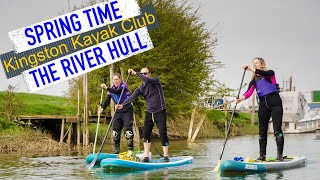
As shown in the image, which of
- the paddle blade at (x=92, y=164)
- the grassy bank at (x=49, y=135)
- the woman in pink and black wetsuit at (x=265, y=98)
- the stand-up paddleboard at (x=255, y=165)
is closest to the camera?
the stand-up paddleboard at (x=255, y=165)

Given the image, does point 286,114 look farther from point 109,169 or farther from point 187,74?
point 109,169

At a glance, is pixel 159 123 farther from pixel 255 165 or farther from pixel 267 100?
pixel 255 165

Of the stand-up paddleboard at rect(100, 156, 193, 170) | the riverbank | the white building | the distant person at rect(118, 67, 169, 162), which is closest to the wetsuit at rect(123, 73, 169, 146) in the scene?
the distant person at rect(118, 67, 169, 162)

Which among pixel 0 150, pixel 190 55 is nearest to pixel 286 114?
pixel 190 55

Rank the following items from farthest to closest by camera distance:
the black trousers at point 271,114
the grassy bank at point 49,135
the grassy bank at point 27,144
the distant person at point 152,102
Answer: the grassy bank at point 49,135 < the grassy bank at point 27,144 < the distant person at point 152,102 < the black trousers at point 271,114

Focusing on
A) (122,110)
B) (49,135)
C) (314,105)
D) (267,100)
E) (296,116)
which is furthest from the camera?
(314,105)

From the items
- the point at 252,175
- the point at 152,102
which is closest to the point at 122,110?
the point at 152,102

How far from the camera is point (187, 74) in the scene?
1613 inches

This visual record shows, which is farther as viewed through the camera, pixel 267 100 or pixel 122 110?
pixel 122 110

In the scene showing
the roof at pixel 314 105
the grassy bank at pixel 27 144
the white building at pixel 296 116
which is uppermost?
the roof at pixel 314 105

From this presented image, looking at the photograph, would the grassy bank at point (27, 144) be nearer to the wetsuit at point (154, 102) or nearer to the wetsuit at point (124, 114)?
the wetsuit at point (124, 114)

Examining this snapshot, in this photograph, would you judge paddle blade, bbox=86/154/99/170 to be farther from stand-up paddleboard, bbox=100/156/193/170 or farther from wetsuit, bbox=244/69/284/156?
wetsuit, bbox=244/69/284/156

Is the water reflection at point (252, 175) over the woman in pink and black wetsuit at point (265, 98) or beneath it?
beneath

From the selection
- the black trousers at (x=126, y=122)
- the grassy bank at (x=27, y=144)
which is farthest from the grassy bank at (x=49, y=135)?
the black trousers at (x=126, y=122)
